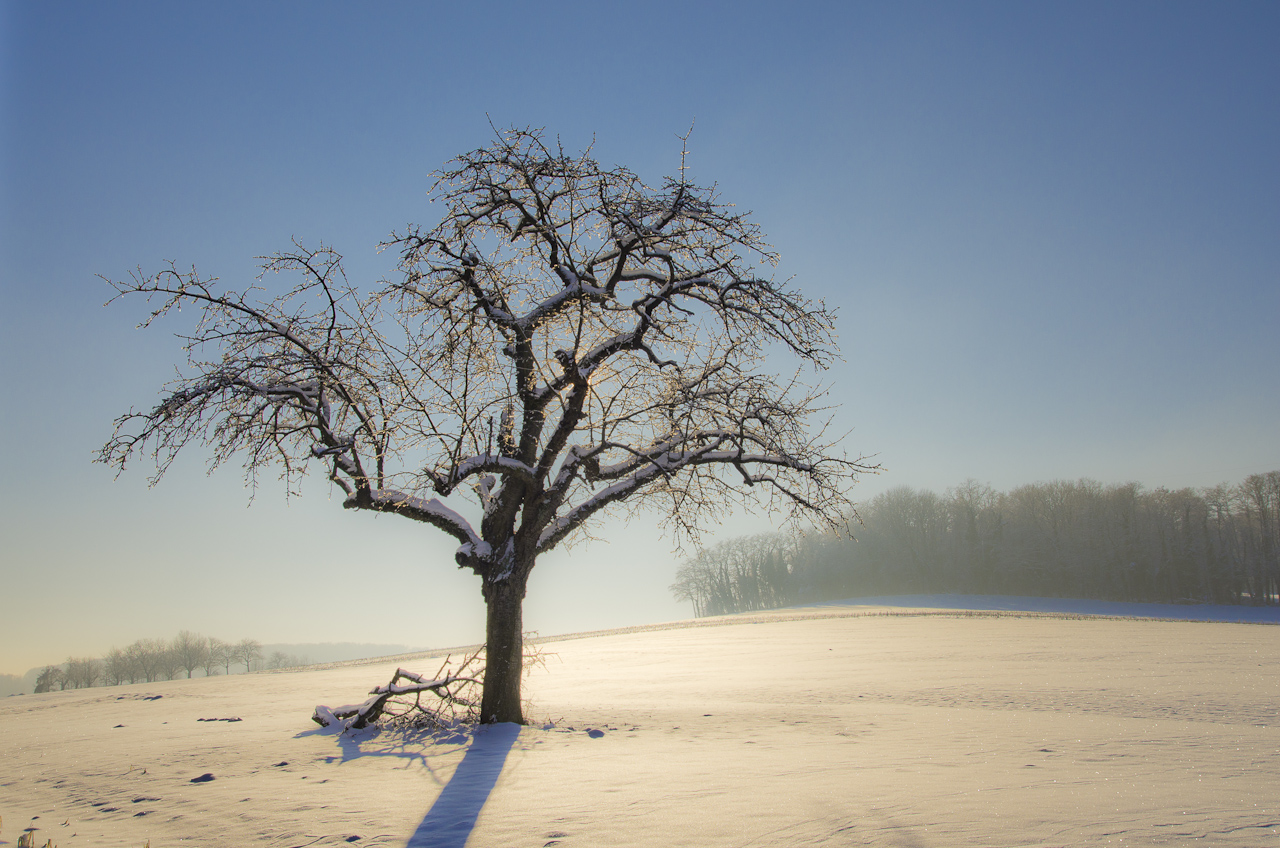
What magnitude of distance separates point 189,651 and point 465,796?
86.5 m

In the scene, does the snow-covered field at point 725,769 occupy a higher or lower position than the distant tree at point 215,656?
higher

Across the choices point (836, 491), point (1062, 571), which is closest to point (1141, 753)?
point (836, 491)

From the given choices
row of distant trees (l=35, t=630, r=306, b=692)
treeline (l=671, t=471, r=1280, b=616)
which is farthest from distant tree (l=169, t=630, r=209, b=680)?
treeline (l=671, t=471, r=1280, b=616)

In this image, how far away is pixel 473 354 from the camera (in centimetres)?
945

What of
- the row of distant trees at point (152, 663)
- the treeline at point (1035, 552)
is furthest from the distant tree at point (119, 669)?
the treeline at point (1035, 552)

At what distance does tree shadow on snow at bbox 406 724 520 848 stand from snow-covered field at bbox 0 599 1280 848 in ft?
0.10

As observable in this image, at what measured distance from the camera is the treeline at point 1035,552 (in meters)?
63.7

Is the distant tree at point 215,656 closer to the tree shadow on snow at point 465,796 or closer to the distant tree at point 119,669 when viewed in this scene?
the distant tree at point 119,669

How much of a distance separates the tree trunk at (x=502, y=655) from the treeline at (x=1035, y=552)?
45.8 meters

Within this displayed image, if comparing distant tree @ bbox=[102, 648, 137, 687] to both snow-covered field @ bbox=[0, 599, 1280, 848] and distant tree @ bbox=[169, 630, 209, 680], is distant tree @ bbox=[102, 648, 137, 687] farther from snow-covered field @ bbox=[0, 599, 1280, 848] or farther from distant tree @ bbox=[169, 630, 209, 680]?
snow-covered field @ bbox=[0, 599, 1280, 848]

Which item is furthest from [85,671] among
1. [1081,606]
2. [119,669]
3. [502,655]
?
[1081,606]

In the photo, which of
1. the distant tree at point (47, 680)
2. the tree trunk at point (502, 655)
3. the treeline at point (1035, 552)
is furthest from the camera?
the treeline at point (1035, 552)

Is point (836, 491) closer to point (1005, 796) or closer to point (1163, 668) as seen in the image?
point (1005, 796)

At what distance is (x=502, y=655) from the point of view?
8.99 meters
